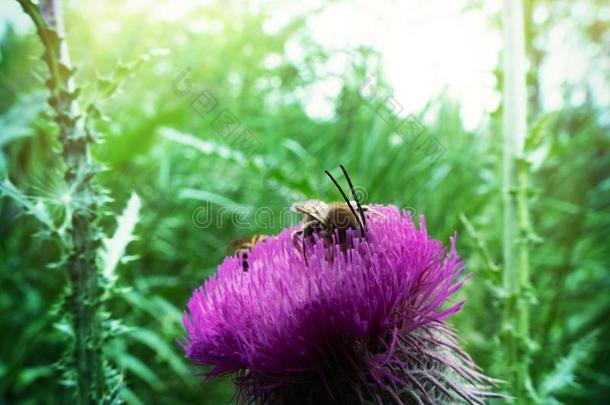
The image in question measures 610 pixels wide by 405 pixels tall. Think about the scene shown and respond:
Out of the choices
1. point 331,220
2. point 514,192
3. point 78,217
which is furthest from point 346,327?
point 514,192

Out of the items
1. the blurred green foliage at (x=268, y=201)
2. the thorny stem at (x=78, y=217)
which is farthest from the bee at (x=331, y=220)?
the blurred green foliage at (x=268, y=201)

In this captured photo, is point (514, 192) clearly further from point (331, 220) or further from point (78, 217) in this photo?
point (78, 217)

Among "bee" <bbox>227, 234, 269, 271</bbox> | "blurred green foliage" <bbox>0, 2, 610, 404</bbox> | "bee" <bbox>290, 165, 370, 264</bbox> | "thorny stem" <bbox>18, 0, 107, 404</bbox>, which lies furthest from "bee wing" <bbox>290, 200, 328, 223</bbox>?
"blurred green foliage" <bbox>0, 2, 610, 404</bbox>

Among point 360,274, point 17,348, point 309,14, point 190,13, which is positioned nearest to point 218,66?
point 190,13

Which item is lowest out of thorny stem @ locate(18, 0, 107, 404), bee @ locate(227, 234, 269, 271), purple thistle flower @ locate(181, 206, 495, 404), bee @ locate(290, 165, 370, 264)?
purple thistle flower @ locate(181, 206, 495, 404)

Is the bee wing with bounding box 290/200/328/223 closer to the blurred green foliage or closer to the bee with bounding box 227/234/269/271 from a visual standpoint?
the bee with bounding box 227/234/269/271

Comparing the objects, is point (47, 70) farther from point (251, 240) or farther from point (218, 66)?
point (218, 66)
